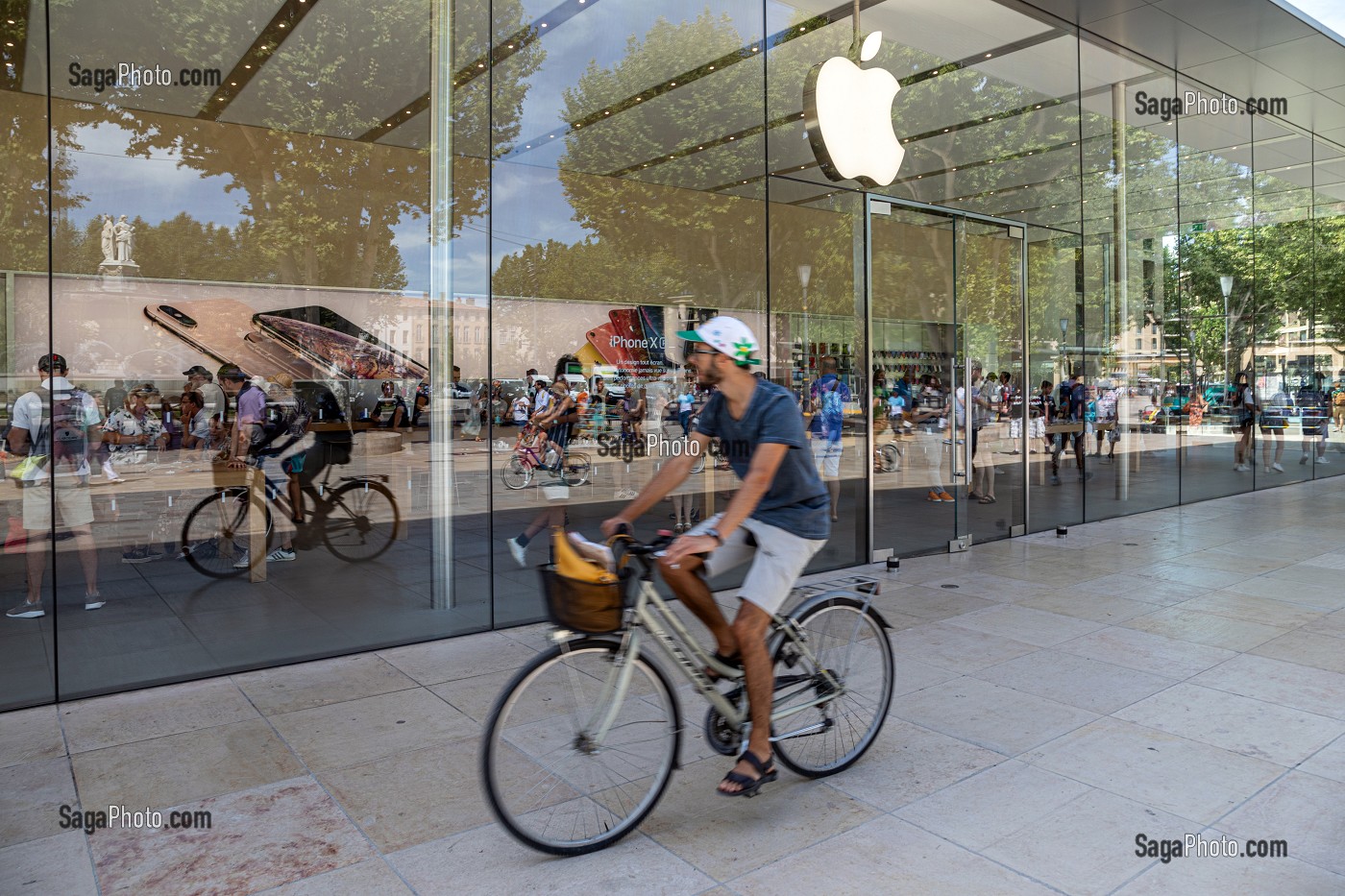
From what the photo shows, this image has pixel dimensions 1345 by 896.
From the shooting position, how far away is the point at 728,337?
328cm

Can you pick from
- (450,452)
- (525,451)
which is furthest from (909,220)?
(450,452)

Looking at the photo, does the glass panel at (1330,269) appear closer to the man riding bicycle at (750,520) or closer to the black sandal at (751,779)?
the man riding bicycle at (750,520)

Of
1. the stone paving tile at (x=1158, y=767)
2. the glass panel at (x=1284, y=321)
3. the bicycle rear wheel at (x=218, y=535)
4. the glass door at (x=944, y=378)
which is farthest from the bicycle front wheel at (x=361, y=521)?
the glass panel at (x=1284, y=321)

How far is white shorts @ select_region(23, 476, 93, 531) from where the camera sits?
577cm

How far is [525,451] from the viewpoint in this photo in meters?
7.56

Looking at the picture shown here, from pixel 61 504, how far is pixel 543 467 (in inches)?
135

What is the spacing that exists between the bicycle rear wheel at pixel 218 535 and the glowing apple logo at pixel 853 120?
18.4 feet

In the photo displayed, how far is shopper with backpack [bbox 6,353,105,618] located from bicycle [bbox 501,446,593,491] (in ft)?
8.97

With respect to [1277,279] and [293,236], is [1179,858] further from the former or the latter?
[1277,279]

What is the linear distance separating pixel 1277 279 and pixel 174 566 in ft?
52.7

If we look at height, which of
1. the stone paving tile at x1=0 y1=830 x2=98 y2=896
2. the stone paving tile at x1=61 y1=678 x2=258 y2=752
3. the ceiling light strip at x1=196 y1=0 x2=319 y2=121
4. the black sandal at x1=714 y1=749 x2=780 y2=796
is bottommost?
the stone paving tile at x1=0 y1=830 x2=98 y2=896

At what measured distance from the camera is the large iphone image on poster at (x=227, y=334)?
9.54 metres

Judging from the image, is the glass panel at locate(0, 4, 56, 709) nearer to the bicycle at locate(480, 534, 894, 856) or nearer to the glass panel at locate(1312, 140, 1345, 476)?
the bicycle at locate(480, 534, 894, 856)

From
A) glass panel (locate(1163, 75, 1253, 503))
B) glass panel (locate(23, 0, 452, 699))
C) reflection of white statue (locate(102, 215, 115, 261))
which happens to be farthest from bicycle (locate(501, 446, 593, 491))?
glass panel (locate(1163, 75, 1253, 503))
